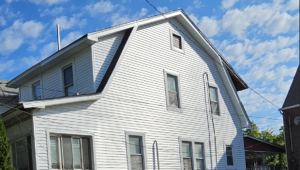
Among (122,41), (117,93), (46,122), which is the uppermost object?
(122,41)

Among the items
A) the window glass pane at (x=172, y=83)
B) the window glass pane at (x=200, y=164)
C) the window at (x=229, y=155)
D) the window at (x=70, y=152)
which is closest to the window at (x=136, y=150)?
the window at (x=70, y=152)

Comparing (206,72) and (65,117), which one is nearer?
(65,117)

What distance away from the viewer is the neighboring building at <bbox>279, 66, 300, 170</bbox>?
2917 cm

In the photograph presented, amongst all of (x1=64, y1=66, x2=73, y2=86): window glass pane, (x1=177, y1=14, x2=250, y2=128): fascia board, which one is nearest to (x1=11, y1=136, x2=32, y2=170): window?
(x1=64, y1=66, x2=73, y2=86): window glass pane

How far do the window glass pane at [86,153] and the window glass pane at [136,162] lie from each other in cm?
206

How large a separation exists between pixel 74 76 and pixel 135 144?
11.4ft

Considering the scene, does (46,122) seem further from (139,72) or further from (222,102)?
(222,102)

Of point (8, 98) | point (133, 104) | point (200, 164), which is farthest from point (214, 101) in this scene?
point (8, 98)

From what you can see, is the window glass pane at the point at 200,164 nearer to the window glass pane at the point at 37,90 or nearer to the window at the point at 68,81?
the window at the point at 68,81

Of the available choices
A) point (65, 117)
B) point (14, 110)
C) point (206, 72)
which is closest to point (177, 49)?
point (206, 72)

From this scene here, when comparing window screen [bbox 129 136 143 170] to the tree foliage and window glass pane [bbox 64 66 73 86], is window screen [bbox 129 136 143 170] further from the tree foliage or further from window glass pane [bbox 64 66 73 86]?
the tree foliage

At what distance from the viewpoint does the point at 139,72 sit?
54.9ft

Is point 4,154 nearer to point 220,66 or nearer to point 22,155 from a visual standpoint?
point 22,155

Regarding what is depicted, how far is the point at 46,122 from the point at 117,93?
3.38 metres
